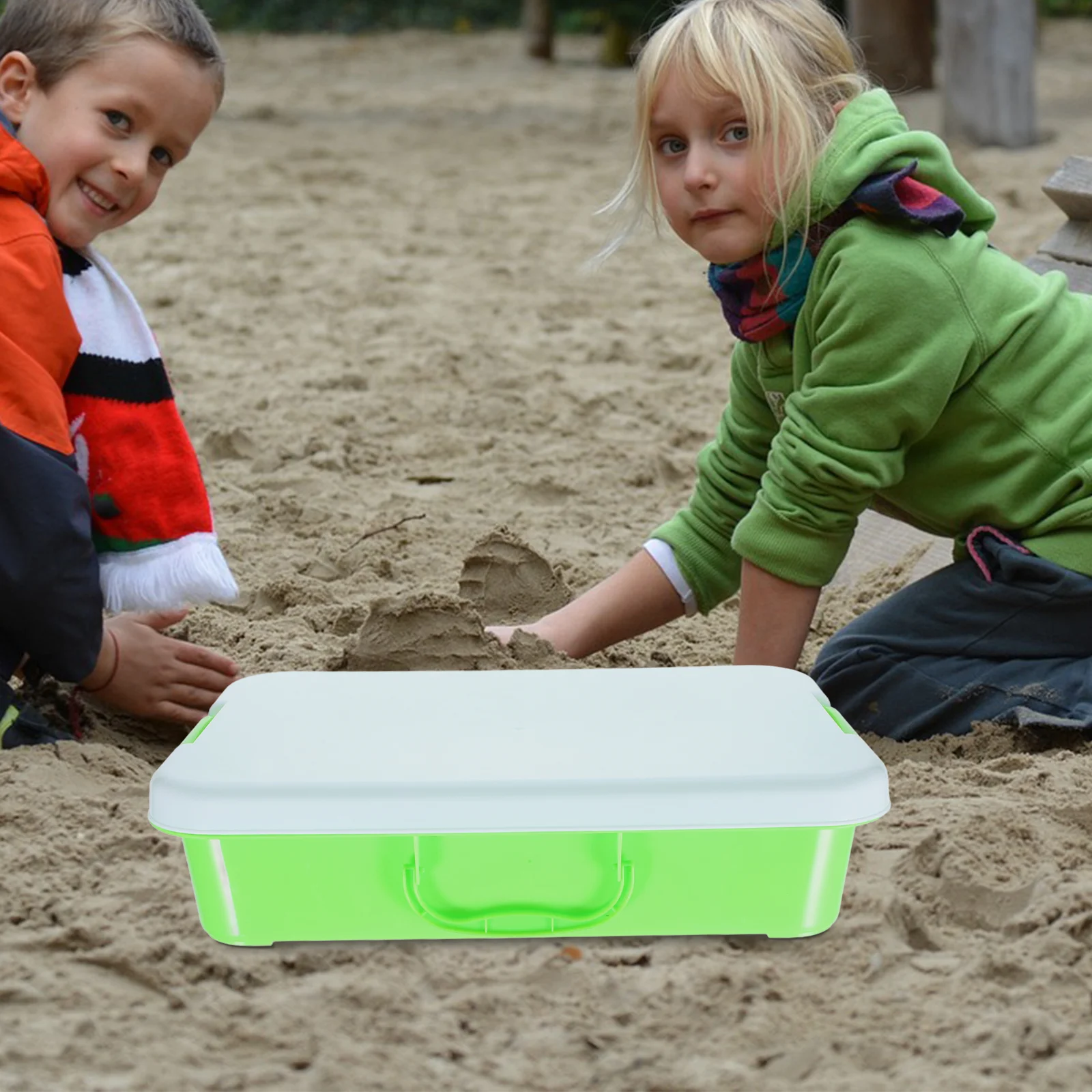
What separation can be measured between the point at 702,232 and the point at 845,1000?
977mm

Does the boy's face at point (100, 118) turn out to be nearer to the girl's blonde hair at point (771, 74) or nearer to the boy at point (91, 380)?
the boy at point (91, 380)

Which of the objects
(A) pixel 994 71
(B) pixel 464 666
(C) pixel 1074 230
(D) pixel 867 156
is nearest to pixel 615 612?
(B) pixel 464 666

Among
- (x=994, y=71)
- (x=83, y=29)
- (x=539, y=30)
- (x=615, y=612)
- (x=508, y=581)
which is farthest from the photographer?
(x=539, y=30)

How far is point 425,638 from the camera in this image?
2.02 meters

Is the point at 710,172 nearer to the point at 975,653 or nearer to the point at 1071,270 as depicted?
the point at 975,653

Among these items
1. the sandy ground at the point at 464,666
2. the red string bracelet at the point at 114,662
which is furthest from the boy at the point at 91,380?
the sandy ground at the point at 464,666

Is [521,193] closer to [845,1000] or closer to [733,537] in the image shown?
[733,537]

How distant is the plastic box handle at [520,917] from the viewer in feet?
4.71

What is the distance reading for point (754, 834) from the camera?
142 cm

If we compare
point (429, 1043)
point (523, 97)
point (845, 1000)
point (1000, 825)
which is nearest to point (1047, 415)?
point (1000, 825)

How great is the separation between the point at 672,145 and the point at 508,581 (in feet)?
2.23

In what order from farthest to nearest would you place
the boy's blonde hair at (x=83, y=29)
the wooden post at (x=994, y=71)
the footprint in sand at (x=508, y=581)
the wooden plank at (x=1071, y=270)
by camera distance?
the wooden post at (x=994, y=71) < the wooden plank at (x=1071, y=270) < the footprint in sand at (x=508, y=581) < the boy's blonde hair at (x=83, y=29)

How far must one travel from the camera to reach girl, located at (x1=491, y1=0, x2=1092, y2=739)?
6.29 feet

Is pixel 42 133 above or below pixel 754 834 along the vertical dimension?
above
